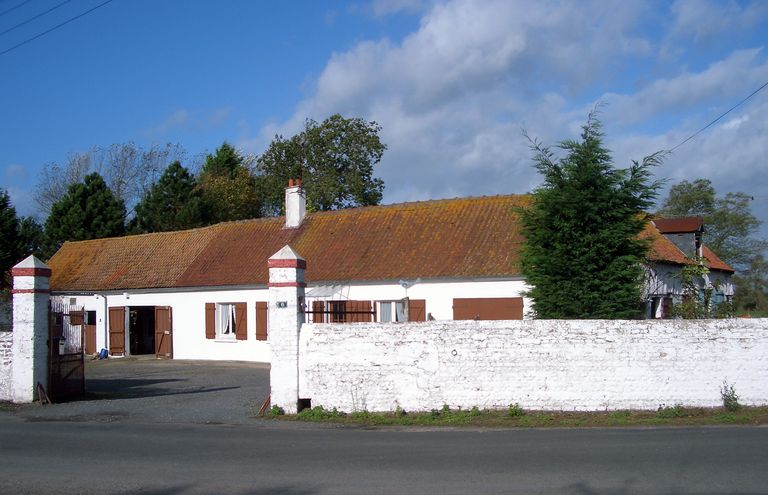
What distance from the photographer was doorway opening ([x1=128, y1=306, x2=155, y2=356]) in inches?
1299

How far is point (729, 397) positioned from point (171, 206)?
132 ft

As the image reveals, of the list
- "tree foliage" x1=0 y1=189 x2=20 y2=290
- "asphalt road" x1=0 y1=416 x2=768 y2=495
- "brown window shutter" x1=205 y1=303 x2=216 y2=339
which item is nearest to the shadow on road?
"asphalt road" x1=0 y1=416 x2=768 y2=495

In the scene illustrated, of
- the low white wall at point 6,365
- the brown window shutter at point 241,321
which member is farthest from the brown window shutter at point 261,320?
the low white wall at point 6,365

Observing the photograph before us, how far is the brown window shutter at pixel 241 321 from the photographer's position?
27.8 meters

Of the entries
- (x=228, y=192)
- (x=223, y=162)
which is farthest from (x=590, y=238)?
(x=223, y=162)

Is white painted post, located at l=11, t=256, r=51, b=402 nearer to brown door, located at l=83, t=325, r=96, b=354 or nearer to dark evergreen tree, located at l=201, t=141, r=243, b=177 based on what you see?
brown door, located at l=83, t=325, r=96, b=354

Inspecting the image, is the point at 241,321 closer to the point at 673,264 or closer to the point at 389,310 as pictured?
the point at 389,310

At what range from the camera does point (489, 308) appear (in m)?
23.9

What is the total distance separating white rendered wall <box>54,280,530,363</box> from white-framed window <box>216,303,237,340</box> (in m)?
0.27

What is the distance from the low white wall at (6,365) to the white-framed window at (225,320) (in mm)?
11977

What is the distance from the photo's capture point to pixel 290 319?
47.9ft

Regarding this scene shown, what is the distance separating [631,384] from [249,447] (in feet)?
22.9

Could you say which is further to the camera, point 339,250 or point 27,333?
point 339,250

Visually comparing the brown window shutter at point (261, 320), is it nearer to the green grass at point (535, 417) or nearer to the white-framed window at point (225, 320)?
the white-framed window at point (225, 320)
